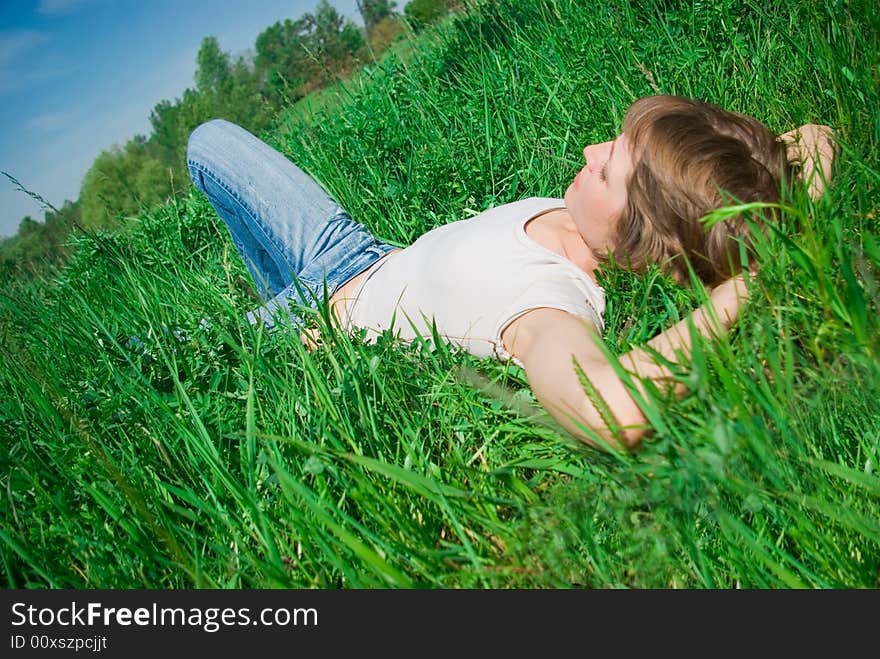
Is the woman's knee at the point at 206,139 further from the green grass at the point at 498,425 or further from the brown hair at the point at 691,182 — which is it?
the brown hair at the point at 691,182

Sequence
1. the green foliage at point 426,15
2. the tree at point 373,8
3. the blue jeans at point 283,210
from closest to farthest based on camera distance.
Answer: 1. the blue jeans at point 283,210
2. the tree at point 373,8
3. the green foliage at point 426,15

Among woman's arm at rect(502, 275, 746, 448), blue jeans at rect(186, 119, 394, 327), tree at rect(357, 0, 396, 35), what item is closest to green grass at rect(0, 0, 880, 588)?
woman's arm at rect(502, 275, 746, 448)

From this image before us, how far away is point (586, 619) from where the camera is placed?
1023mm

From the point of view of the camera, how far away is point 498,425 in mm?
1659

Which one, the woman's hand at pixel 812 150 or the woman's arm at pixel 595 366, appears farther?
the woman's hand at pixel 812 150

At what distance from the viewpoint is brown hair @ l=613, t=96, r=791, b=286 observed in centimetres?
172

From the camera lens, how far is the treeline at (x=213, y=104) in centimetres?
412

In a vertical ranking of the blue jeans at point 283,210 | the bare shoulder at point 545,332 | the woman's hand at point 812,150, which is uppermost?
the blue jeans at point 283,210

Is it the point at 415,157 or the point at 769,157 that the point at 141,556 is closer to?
the point at 769,157

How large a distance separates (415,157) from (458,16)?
174cm

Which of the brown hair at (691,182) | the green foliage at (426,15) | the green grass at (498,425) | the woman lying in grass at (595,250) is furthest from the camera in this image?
the green foliage at (426,15)

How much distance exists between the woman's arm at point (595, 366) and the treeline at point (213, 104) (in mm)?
1762

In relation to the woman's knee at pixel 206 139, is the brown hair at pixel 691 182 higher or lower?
lower

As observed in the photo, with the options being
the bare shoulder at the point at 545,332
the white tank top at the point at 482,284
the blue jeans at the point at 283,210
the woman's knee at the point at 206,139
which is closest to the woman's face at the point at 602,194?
the white tank top at the point at 482,284
